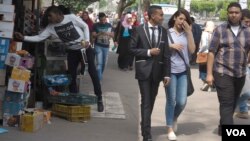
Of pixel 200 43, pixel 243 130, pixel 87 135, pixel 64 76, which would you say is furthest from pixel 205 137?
pixel 200 43

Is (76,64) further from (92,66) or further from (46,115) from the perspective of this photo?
(46,115)

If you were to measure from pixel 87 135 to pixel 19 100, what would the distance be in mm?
1052

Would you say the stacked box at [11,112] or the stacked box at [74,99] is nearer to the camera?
the stacked box at [11,112]

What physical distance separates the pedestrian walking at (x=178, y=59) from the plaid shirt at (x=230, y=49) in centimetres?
34

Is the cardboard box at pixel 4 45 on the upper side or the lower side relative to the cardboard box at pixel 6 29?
lower

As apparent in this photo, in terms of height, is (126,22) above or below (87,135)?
above

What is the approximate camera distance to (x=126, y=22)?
14.9m

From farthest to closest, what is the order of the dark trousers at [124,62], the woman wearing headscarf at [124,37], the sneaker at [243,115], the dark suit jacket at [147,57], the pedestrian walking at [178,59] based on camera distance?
the dark trousers at [124,62] → the woman wearing headscarf at [124,37] → the sneaker at [243,115] → the pedestrian walking at [178,59] → the dark suit jacket at [147,57]

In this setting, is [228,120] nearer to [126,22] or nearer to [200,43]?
[200,43]

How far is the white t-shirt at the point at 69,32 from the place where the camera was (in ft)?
25.7

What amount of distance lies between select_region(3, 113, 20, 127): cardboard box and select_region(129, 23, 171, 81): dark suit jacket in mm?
1778

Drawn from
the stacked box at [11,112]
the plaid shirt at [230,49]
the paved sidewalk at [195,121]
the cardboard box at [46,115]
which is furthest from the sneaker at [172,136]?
the stacked box at [11,112]

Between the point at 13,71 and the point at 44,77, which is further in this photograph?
the point at 44,77

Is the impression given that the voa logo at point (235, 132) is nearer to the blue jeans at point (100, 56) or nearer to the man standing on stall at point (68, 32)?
the man standing on stall at point (68, 32)
